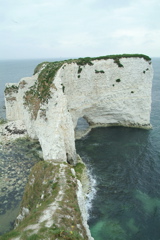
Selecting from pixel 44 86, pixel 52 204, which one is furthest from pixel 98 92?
pixel 52 204

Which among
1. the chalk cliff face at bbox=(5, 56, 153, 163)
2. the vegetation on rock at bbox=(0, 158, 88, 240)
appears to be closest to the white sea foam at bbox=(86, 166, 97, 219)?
the vegetation on rock at bbox=(0, 158, 88, 240)

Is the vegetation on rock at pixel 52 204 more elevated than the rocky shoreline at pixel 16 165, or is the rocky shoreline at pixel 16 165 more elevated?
the vegetation on rock at pixel 52 204

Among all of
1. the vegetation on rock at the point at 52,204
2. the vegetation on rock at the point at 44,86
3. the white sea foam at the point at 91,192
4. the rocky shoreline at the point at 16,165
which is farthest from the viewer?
the vegetation on rock at the point at 44,86

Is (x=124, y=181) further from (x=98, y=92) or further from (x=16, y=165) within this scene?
(x=98, y=92)

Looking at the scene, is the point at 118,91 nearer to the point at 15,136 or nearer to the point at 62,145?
the point at 62,145

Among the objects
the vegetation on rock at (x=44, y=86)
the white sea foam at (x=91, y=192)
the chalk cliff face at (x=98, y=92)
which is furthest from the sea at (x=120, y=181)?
the vegetation on rock at (x=44, y=86)

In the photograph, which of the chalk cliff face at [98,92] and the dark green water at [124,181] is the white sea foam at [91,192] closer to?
the dark green water at [124,181]

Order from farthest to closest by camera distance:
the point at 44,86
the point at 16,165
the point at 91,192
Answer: the point at 44,86 < the point at 16,165 < the point at 91,192
